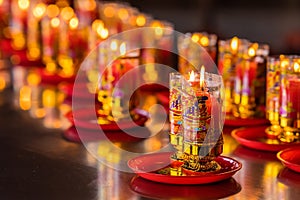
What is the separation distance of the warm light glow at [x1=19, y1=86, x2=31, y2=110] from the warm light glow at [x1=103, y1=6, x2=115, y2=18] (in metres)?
0.92

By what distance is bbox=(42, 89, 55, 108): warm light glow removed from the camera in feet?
9.66

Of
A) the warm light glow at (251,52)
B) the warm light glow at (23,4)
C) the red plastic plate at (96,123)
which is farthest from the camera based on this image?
the warm light glow at (23,4)

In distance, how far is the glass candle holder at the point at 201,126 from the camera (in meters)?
1.81

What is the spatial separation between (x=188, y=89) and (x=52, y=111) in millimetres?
1084

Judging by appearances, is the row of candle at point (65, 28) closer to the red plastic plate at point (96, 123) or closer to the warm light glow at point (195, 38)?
the warm light glow at point (195, 38)

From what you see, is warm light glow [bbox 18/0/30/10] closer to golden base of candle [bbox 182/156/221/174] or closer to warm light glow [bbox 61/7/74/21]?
warm light glow [bbox 61/7/74/21]

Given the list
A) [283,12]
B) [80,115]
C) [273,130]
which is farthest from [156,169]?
[283,12]

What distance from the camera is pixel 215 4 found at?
196 inches

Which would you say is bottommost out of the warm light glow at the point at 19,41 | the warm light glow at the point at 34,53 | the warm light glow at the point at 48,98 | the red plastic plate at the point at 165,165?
the red plastic plate at the point at 165,165

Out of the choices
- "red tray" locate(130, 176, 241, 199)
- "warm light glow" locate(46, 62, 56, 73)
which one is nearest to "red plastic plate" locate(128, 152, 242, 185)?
"red tray" locate(130, 176, 241, 199)

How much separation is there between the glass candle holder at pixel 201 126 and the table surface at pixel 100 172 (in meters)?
0.07

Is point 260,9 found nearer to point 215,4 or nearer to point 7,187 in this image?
point 215,4

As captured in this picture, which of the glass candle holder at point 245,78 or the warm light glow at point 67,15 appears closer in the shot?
the glass candle holder at point 245,78

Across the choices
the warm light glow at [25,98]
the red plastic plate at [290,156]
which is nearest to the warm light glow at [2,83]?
the warm light glow at [25,98]
